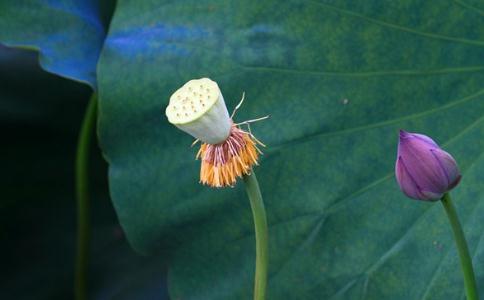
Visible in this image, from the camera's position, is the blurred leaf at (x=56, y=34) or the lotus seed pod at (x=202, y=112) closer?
the lotus seed pod at (x=202, y=112)

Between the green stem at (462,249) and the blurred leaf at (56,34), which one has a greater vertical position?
the green stem at (462,249)

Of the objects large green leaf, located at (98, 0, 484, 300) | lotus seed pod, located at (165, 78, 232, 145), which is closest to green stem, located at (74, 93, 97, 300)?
large green leaf, located at (98, 0, 484, 300)

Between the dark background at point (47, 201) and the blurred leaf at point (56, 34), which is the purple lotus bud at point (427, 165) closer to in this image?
the blurred leaf at point (56, 34)

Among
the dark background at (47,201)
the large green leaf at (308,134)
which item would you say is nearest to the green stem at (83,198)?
the dark background at (47,201)

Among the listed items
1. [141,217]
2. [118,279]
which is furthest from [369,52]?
[118,279]

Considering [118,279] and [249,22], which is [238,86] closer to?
[249,22]
